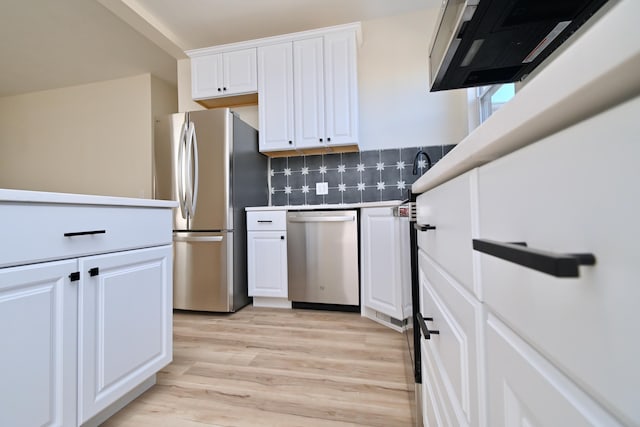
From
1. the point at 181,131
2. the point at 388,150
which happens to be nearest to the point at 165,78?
the point at 181,131

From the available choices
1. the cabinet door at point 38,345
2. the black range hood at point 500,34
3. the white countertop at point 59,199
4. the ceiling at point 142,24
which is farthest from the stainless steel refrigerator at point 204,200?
the black range hood at point 500,34

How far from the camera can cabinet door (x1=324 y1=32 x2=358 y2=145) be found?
8.34 feet

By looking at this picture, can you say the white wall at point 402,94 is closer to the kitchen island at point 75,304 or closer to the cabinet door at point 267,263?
Answer: the cabinet door at point 267,263

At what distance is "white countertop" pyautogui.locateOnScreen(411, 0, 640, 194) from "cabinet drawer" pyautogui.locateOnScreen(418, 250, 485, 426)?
0.85 ft

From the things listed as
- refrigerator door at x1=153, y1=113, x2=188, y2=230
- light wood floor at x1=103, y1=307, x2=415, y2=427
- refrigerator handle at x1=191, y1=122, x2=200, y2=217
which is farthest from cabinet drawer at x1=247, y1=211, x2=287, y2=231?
light wood floor at x1=103, y1=307, x2=415, y2=427

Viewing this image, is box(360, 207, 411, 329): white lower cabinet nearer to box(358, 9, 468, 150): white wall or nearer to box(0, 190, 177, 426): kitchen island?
box(358, 9, 468, 150): white wall

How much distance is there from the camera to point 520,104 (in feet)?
0.86

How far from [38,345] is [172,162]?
6.38ft

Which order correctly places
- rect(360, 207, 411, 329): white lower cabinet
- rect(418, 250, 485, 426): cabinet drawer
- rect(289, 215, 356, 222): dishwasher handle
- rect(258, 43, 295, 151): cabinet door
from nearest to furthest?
1. rect(418, 250, 485, 426): cabinet drawer
2. rect(360, 207, 411, 329): white lower cabinet
3. rect(289, 215, 356, 222): dishwasher handle
4. rect(258, 43, 295, 151): cabinet door

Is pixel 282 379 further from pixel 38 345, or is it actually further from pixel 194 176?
pixel 194 176

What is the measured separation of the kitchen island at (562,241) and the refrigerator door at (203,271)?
2.22m

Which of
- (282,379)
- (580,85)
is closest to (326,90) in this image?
(282,379)

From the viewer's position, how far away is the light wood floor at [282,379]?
1106 millimetres

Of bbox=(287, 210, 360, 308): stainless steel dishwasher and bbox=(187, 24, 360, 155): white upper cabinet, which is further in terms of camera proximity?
bbox=(187, 24, 360, 155): white upper cabinet
